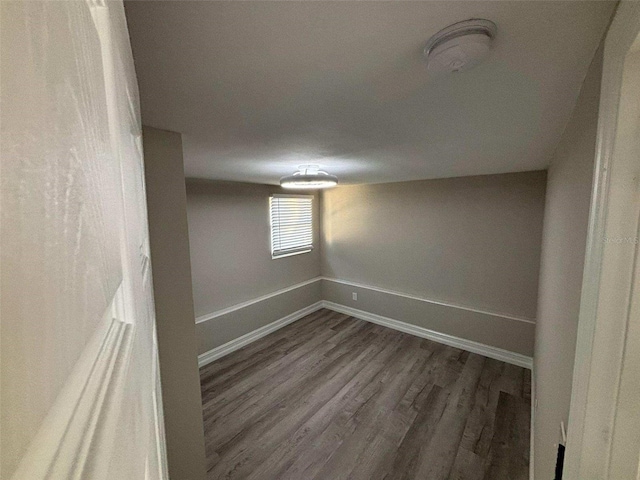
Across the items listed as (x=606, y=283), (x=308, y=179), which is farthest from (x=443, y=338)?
(x=606, y=283)

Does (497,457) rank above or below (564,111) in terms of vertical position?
below

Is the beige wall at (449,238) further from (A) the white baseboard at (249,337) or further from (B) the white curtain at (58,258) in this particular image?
(B) the white curtain at (58,258)

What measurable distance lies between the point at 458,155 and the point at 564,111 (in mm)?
763

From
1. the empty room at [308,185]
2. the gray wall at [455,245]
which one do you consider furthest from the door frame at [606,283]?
the gray wall at [455,245]

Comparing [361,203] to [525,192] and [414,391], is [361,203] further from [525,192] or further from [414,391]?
[414,391]

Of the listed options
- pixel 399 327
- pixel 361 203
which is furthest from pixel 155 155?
pixel 399 327

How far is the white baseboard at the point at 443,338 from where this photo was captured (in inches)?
112

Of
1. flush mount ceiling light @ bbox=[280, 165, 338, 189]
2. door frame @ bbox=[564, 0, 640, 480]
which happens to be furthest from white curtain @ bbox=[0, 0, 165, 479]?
flush mount ceiling light @ bbox=[280, 165, 338, 189]

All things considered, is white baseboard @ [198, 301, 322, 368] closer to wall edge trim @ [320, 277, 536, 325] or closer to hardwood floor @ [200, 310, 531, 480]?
hardwood floor @ [200, 310, 531, 480]

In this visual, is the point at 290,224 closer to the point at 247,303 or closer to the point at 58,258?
the point at 247,303

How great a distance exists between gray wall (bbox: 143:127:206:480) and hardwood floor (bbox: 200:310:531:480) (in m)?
0.76

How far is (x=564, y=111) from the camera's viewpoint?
1.02 metres

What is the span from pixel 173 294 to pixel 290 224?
2.79 metres

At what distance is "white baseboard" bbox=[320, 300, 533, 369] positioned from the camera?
2.84m
